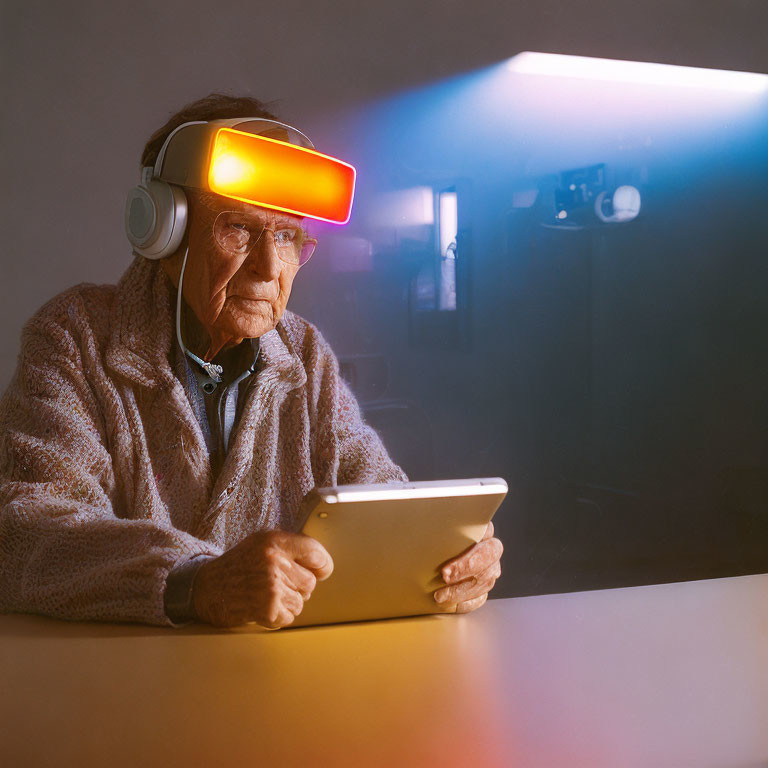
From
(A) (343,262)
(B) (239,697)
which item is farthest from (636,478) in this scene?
(B) (239,697)

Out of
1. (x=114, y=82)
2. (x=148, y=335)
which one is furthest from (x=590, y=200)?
(x=148, y=335)

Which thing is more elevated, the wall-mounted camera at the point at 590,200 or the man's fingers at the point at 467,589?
the wall-mounted camera at the point at 590,200

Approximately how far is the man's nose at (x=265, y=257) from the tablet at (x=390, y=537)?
610 mm

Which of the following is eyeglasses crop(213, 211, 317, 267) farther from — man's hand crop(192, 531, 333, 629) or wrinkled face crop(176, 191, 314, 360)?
man's hand crop(192, 531, 333, 629)

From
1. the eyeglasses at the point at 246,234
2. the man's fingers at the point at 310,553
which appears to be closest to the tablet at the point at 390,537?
the man's fingers at the point at 310,553

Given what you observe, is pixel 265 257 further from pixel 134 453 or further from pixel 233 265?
pixel 134 453

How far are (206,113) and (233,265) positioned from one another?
31 centimetres

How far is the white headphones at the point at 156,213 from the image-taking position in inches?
50.9

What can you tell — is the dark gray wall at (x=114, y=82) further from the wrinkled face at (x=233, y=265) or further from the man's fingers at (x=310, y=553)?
the man's fingers at (x=310, y=553)

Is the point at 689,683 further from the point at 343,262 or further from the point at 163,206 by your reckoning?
the point at 343,262

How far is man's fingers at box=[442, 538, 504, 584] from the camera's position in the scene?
38.2 inches

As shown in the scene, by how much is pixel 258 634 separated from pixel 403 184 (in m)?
1.28

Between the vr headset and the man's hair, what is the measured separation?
12 cm

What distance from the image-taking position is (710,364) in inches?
91.7
